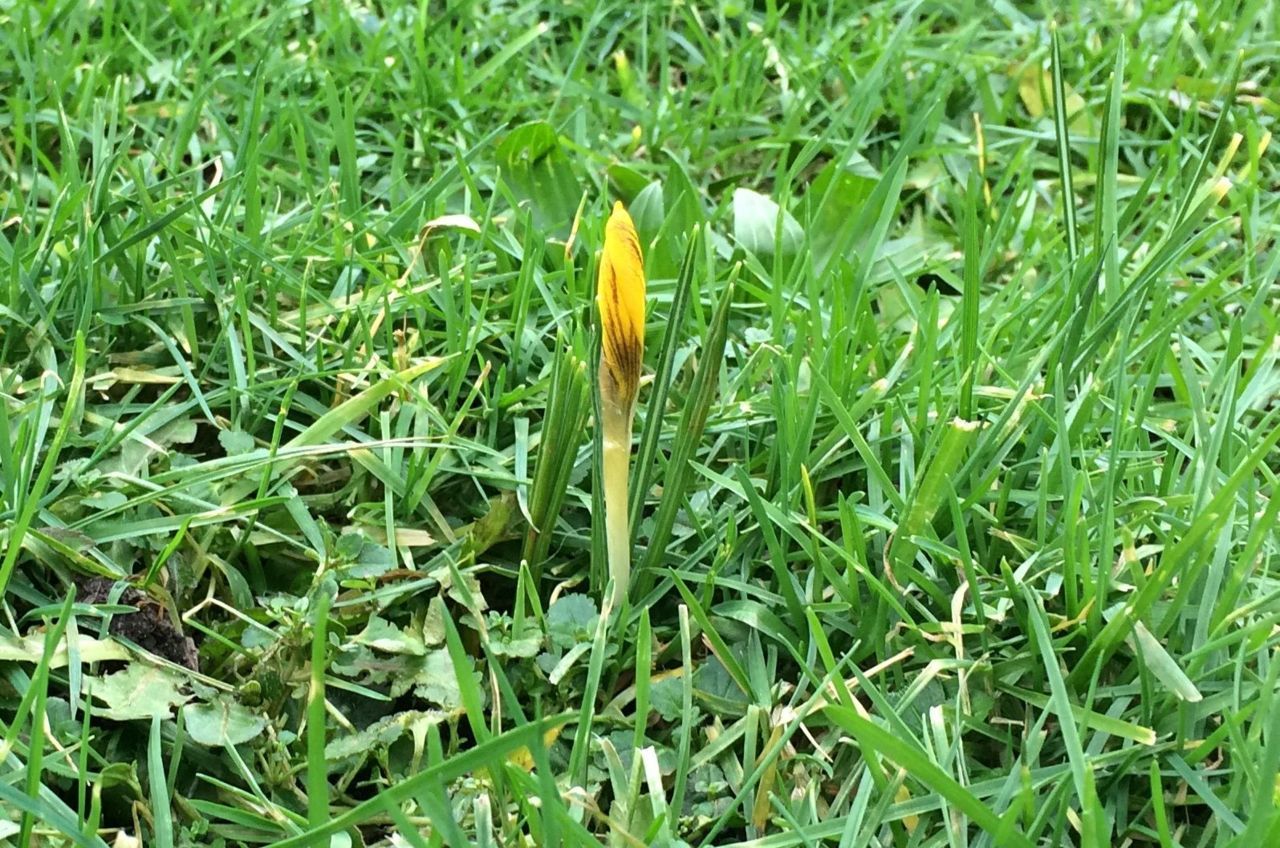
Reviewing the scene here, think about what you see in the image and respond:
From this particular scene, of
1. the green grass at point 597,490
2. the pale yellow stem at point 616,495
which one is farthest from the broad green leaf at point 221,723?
the pale yellow stem at point 616,495

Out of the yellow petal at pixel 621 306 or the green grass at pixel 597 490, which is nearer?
the yellow petal at pixel 621 306

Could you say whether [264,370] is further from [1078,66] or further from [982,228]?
[1078,66]

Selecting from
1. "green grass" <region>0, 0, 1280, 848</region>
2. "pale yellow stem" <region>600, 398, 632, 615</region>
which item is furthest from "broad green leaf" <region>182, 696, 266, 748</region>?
"pale yellow stem" <region>600, 398, 632, 615</region>

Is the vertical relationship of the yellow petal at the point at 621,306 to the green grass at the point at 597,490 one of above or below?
above

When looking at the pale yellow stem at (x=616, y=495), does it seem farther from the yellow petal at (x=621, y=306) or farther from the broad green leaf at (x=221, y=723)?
the broad green leaf at (x=221, y=723)

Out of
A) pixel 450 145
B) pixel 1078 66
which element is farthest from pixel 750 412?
pixel 1078 66

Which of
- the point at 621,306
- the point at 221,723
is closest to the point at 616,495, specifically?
the point at 621,306
